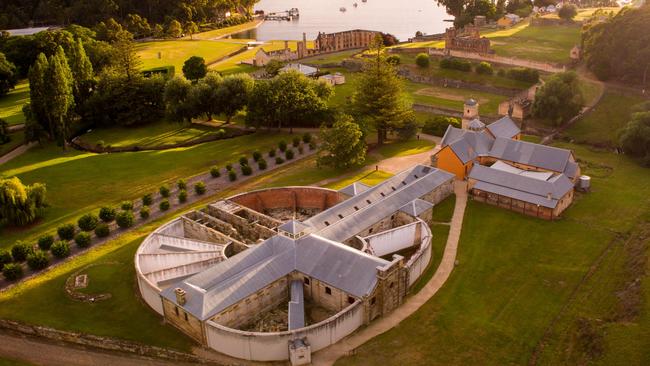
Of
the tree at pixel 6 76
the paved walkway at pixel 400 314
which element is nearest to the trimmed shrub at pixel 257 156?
the paved walkway at pixel 400 314

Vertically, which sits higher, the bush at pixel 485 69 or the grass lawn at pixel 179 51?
the grass lawn at pixel 179 51

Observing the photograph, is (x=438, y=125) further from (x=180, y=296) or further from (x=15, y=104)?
(x=15, y=104)

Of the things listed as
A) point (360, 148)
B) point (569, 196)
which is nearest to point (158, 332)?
point (360, 148)

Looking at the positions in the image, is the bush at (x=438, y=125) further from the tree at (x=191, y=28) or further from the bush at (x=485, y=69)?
the tree at (x=191, y=28)

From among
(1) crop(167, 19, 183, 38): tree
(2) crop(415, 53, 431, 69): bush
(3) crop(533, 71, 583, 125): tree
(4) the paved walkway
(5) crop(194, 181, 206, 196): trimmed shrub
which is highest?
(1) crop(167, 19, 183, 38): tree

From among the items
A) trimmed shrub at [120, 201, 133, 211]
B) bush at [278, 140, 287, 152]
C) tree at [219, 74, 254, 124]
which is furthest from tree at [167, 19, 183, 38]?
trimmed shrub at [120, 201, 133, 211]

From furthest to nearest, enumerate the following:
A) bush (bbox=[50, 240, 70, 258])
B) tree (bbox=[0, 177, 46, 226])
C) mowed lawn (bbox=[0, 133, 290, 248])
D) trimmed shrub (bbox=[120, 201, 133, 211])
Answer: mowed lawn (bbox=[0, 133, 290, 248]) → trimmed shrub (bbox=[120, 201, 133, 211]) → tree (bbox=[0, 177, 46, 226]) → bush (bbox=[50, 240, 70, 258])

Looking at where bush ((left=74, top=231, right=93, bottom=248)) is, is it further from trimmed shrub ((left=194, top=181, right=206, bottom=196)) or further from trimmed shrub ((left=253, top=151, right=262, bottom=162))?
trimmed shrub ((left=253, top=151, right=262, bottom=162))

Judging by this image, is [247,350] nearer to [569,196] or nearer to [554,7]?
[569,196]
